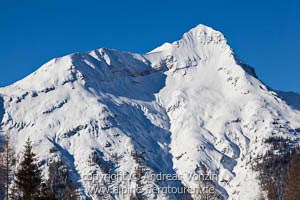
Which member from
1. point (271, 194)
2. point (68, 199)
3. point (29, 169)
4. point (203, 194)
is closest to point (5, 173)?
point (29, 169)

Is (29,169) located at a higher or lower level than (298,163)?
lower

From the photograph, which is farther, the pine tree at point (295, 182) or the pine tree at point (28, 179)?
the pine tree at point (295, 182)

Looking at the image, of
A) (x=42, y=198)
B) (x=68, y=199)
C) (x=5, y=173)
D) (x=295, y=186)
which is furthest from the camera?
(x=295, y=186)

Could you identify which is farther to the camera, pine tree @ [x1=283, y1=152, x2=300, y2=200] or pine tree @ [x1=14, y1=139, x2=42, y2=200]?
pine tree @ [x1=283, y1=152, x2=300, y2=200]

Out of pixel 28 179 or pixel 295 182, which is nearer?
pixel 28 179

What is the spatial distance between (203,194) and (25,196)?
1644 inches

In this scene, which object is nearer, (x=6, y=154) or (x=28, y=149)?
(x=28, y=149)

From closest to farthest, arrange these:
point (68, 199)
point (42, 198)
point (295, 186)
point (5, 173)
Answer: point (42, 198)
point (5, 173)
point (68, 199)
point (295, 186)

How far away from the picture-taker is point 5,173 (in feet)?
218

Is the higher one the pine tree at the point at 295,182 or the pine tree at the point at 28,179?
the pine tree at the point at 295,182

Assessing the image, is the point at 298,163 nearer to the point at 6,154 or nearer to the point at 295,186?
the point at 295,186

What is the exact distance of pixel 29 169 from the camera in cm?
5966

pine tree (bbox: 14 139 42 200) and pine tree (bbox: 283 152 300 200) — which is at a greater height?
pine tree (bbox: 283 152 300 200)

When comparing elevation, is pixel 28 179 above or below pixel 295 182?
below
